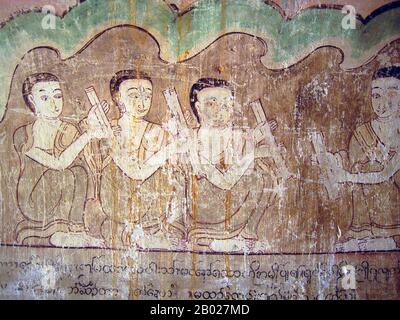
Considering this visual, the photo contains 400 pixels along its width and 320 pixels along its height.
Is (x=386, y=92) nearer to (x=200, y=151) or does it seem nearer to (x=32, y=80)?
(x=200, y=151)

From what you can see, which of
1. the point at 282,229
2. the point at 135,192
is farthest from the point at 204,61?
the point at 282,229

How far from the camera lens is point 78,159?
4.04 metres

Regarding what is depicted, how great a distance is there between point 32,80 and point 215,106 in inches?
57.9

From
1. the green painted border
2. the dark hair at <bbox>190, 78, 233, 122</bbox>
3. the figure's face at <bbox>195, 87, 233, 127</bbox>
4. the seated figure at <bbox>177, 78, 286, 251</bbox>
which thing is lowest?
the seated figure at <bbox>177, 78, 286, 251</bbox>

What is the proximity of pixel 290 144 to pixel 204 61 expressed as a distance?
3.07ft

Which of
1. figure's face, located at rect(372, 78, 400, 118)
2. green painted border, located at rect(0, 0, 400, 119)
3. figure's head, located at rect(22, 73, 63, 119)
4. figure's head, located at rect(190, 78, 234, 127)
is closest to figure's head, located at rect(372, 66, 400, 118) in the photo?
figure's face, located at rect(372, 78, 400, 118)

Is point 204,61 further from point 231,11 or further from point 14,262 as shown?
point 14,262

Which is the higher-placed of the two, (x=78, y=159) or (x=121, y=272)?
(x=78, y=159)

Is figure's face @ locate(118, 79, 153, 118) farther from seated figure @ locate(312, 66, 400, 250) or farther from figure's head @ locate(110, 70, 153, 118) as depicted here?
seated figure @ locate(312, 66, 400, 250)

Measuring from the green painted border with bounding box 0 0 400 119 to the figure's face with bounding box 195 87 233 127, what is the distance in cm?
34

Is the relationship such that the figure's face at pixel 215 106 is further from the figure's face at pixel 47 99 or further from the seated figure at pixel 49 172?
the figure's face at pixel 47 99

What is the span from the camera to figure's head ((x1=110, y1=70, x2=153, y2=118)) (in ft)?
13.2

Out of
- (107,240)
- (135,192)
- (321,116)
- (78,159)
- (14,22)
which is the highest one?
(14,22)

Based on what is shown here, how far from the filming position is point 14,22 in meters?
A: 4.02
